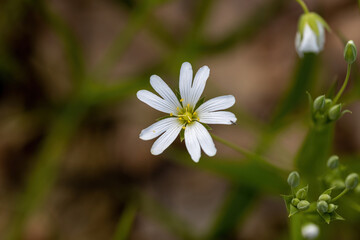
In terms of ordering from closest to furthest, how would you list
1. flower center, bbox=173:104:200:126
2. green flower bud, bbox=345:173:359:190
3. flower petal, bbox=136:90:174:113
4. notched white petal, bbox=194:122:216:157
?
notched white petal, bbox=194:122:216:157 < green flower bud, bbox=345:173:359:190 < flower petal, bbox=136:90:174:113 < flower center, bbox=173:104:200:126

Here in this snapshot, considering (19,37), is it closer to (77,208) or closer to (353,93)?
(77,208)

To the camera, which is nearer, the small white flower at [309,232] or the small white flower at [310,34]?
the small white flower at [309,232]

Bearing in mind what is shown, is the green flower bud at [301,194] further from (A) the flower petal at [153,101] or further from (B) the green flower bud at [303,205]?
(A) the flower petal at [153,101]

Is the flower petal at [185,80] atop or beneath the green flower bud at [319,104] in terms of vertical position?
beneath

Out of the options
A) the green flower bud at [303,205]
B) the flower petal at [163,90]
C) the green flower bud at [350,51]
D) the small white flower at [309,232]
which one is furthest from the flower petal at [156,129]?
the green flower bud at [350,51]

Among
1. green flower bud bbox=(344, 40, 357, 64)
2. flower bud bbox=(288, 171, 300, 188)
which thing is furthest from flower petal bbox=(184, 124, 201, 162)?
green flower bud bbox=(344, 40, 357, 64)

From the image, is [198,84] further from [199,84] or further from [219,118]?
[219,118]

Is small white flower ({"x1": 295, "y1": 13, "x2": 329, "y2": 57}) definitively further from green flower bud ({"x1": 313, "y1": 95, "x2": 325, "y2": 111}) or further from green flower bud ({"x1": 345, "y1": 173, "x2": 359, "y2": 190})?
green flower bud ({"x1": 345, "y1": 173, "x2": 359, "y2": 190})
